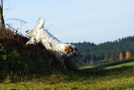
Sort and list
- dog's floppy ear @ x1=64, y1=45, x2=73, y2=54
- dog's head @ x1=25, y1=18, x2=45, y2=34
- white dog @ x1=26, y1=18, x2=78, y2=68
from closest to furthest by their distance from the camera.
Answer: dog's floppy ear @ x1=64, y1=45, x2=73, y2=54 → white dog @ x1=26, y1=18, x2=78, y2=68 → dog's head @ x1=25, y1=18, x2=45, y2=34

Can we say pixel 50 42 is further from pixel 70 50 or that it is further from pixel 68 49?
pixel 70 50

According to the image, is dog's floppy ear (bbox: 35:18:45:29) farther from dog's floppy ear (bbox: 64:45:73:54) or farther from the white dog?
dog's floppy ear (bbox: 64:45:73:54)

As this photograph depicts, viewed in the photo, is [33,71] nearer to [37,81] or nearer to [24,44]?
[37,81]

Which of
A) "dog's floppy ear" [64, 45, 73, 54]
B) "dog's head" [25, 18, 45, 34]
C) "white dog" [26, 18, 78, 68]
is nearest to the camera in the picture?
"dog's floppy ear" [64, 45, 73, 54]

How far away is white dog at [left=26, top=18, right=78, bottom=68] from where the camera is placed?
15.0 m

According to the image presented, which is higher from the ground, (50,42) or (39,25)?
(39,25)

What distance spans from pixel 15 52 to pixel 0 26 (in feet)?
9.88

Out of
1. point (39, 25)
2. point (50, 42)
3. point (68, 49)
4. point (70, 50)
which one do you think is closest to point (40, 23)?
point (39, 25)

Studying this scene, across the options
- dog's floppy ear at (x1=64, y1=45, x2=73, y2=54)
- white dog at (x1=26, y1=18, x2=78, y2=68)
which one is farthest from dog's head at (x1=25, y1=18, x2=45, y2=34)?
dog's floppy ear at (x1=64, y1=45, x2=73, y2=54)

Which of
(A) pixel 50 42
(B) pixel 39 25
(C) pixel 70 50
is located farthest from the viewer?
(B) pixel 39 25

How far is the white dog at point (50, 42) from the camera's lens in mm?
15039

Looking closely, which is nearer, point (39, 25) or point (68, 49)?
point (68, 49)

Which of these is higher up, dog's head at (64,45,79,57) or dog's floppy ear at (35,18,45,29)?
dog's floppy ear at (35,18,45,29)

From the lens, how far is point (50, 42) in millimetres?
15578
